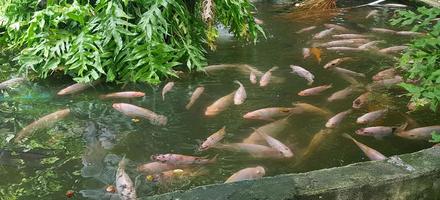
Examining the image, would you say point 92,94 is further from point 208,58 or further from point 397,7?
point 397,7

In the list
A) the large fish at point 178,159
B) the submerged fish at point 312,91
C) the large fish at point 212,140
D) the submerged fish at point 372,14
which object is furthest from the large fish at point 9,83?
the submerged fish at point 372,14

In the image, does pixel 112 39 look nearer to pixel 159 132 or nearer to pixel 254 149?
pixel 159 132

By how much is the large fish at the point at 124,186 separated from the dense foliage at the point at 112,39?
7.07ft

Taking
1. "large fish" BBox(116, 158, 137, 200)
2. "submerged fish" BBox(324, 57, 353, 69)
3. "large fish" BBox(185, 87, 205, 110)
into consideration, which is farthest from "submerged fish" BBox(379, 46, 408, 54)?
"large fish" BBox(116, 158, 137, 200)

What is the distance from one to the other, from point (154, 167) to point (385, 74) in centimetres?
350

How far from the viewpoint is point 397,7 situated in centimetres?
1070

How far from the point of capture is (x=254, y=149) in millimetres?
4367

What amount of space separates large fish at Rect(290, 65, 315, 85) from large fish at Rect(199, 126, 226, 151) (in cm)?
185

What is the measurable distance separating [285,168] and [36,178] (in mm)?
2057

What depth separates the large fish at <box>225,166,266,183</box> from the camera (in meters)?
3.84

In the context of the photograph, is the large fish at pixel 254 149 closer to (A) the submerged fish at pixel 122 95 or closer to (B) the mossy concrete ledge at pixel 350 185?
(B) the mossy concrete ledge at pixel 350 185

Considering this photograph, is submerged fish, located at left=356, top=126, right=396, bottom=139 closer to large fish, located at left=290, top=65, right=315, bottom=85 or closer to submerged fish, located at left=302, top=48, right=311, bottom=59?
large fish, located at left=290, top=65, right=315, bottom=85

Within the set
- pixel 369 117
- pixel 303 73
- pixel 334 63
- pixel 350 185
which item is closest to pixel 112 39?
pixel 303 73

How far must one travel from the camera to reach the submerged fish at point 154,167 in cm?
400
